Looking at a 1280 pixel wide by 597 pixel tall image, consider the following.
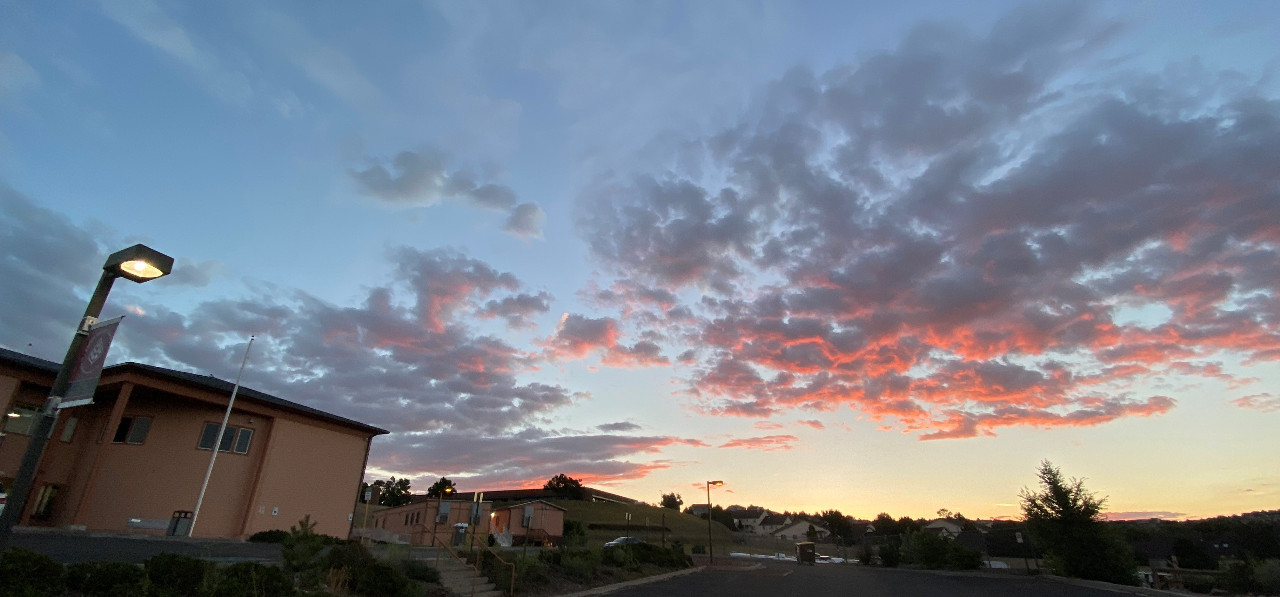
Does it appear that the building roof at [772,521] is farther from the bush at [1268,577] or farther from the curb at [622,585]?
the bush at [1268,577]

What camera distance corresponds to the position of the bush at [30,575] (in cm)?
877

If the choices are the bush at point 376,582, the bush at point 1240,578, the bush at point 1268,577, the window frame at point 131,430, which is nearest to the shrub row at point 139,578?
the bush at point 376,582

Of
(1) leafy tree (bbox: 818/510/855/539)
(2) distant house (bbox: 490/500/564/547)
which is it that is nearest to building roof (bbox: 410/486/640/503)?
(2) distant house (bbox: 490/500/564/547)

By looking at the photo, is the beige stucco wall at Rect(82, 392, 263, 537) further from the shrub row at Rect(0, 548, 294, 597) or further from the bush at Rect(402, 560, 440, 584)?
the shrub row at Rect(0, 548, 294, 597)

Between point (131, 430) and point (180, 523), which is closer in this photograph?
point (180, 523)

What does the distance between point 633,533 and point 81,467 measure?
79957 mm

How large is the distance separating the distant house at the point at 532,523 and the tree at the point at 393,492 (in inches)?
2317

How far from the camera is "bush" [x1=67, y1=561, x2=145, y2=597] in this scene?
9820 millimetres

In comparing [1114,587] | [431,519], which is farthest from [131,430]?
[1114,587]

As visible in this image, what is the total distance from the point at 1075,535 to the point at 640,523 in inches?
3393

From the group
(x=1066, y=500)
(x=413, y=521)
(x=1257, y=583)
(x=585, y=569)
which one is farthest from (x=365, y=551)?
(x=413, y=521)

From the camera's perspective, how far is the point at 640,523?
366 ft

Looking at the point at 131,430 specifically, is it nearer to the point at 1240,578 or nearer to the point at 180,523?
the point at 180,523

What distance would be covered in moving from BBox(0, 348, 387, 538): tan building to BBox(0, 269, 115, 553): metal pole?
2615 cm
